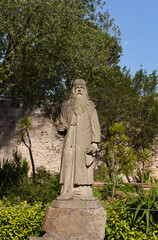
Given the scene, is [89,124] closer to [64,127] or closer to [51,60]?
[64,127]

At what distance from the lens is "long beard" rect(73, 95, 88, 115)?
4.79 metres

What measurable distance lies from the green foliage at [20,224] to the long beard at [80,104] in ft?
5.82

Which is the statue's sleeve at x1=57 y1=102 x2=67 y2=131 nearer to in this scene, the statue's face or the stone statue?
the stone statue

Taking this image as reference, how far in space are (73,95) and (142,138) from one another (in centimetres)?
1025

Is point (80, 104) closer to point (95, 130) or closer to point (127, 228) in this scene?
point (95, 130)


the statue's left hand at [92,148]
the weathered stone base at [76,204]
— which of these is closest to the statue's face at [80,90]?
the statue's left hand at [92,148]

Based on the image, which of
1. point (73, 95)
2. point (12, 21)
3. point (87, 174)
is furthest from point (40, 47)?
point (87, 174)

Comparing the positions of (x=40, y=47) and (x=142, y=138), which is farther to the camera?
(x=142, y=138)

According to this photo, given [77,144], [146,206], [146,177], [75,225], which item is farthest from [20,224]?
[146,177]

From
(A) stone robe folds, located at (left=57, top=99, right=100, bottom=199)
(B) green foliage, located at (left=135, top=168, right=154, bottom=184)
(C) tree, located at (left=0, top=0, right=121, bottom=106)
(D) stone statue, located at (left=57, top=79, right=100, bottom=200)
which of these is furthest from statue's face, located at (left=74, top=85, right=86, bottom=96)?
(B) green foliage, located at (left=135, top=168, right=154, bottom=184)

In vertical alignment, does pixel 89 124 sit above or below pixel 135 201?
above

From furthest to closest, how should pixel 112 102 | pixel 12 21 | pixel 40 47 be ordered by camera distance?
pixel 112 102 < pixel 40 47 < pixel 12 21

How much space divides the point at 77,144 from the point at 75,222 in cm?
119

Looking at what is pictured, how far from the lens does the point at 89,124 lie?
15.7 ft
